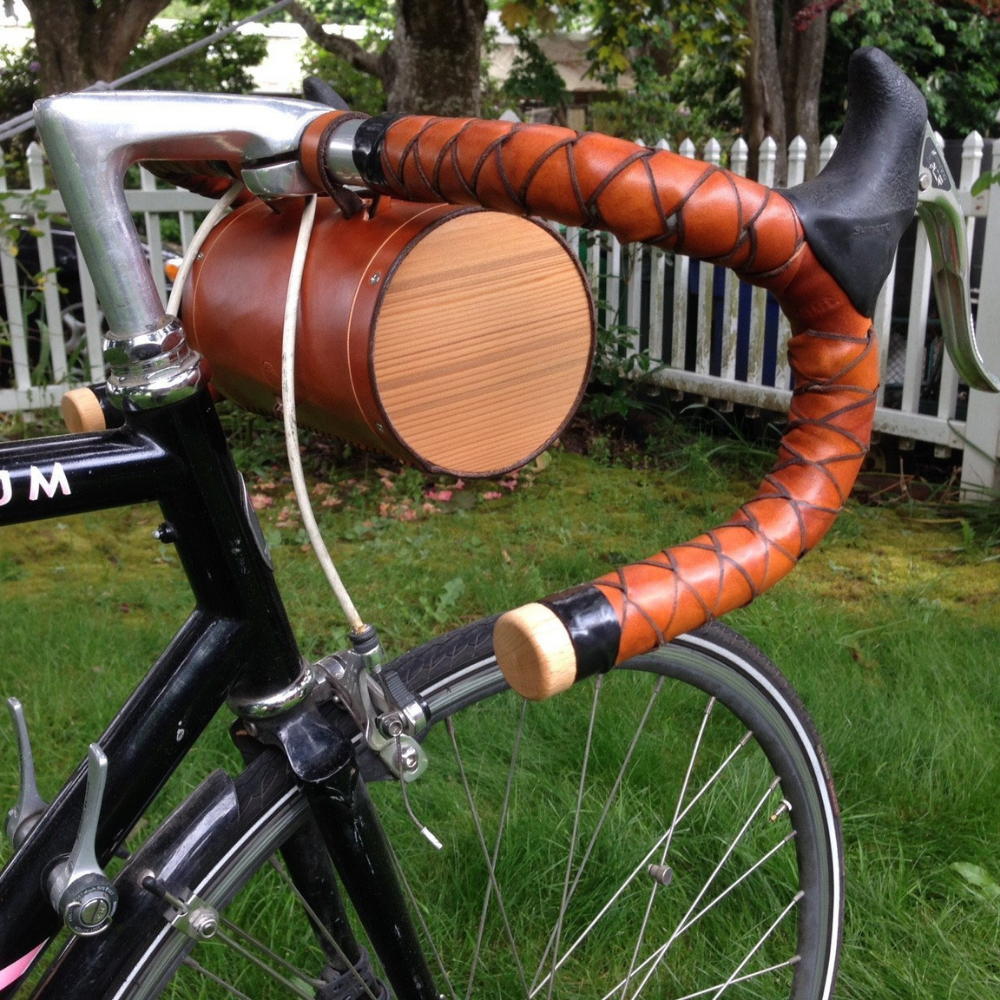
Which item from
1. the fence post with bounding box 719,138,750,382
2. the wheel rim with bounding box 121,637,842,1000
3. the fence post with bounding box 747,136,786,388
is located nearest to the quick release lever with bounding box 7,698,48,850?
the wheel rim with bounding box 121,637,842,1000

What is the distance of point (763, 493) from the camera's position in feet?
2.78

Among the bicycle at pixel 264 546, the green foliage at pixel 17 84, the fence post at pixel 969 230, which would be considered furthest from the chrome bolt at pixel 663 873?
the green foliage at pixel 17 84

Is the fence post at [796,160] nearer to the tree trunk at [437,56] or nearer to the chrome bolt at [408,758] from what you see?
the tree trunk at [437,56]

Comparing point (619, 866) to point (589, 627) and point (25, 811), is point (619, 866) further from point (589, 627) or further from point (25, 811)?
point (589, 627)

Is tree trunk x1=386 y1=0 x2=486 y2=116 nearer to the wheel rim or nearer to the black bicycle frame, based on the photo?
the wheel rim

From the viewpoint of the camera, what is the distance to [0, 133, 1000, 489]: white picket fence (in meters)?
4.14

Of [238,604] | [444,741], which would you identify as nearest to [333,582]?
[238,604]

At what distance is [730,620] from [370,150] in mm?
2194

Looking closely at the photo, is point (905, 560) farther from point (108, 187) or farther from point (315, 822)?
point (108, 187)

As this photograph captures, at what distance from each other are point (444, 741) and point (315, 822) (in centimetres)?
134

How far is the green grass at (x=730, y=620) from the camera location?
1920 mm

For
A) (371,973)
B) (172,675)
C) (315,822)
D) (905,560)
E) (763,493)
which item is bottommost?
(905,560)

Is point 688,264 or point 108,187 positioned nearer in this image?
point 108,187

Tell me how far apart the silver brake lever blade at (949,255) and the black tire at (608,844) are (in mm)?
424
